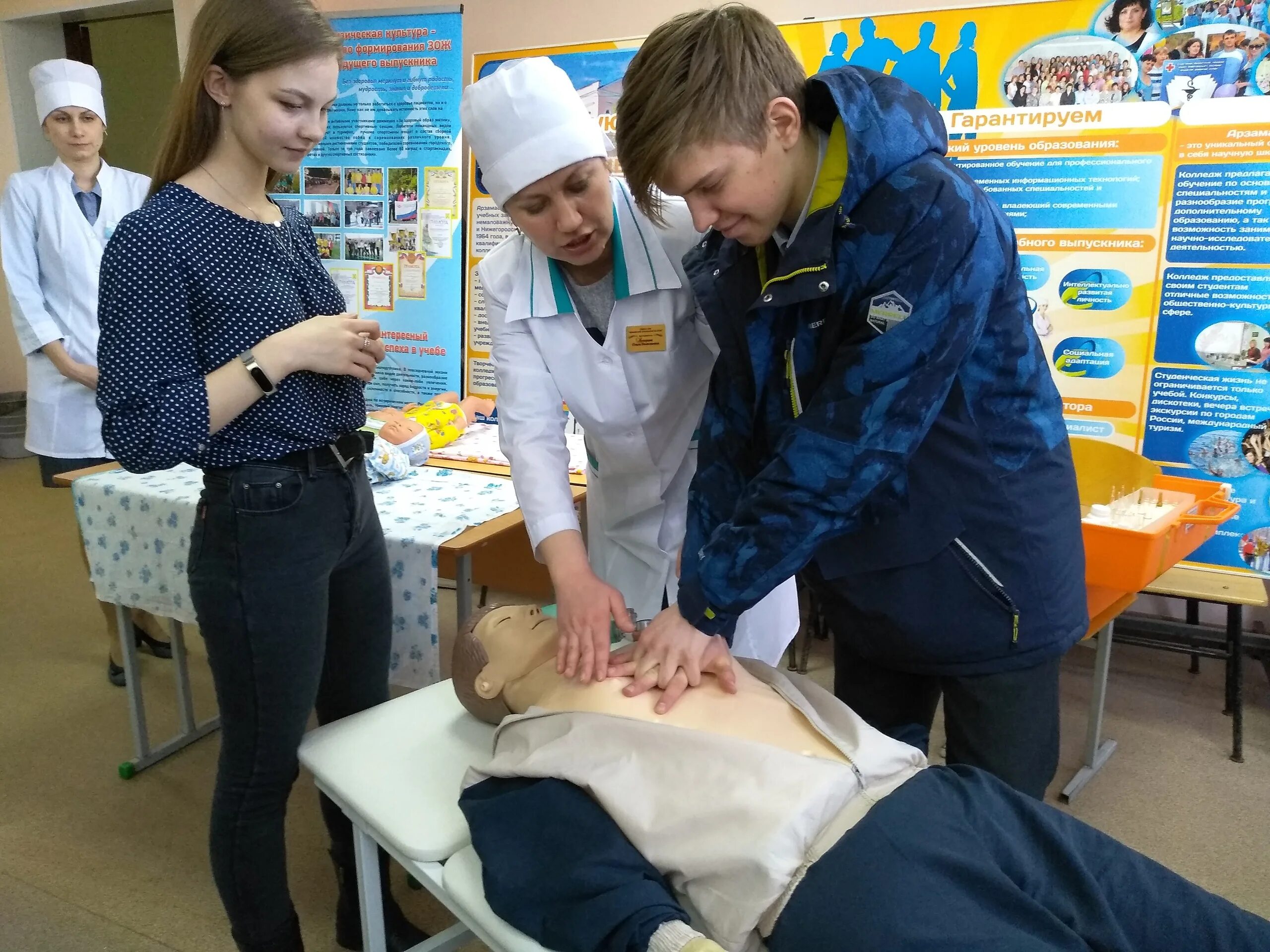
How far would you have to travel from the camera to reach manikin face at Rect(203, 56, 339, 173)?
1122mm

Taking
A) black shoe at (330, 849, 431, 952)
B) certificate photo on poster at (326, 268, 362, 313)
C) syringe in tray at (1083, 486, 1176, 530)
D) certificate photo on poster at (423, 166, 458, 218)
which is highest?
certificate photo on poster at (423, 166, 458, 218)

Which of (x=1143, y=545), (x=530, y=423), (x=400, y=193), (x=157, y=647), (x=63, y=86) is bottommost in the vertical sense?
(x=157, y=647)

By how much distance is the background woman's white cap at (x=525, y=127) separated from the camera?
3.88 ft

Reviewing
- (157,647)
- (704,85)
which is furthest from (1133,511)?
(157,647)

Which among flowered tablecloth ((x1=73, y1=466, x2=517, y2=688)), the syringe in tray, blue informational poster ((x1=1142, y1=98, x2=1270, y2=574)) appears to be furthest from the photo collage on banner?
flowered tablecloth ((x1=73, y1=466, x2=517, y2=688))

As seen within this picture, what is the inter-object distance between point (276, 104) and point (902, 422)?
34.3 inches

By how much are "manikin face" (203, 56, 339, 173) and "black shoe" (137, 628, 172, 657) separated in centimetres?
230

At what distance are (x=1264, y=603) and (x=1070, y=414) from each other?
0.74 meters

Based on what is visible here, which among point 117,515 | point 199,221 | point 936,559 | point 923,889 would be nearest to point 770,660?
point 936,559

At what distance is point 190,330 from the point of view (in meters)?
1.12

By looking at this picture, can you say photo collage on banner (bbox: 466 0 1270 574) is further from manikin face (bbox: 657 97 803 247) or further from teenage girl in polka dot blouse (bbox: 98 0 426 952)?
teenage girl in polka dot blouse (bbox: 98 0 426 952)

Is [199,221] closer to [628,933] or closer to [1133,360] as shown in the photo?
[628,933]

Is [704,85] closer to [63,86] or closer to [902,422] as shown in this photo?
[902,422]

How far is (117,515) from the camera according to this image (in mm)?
2014
